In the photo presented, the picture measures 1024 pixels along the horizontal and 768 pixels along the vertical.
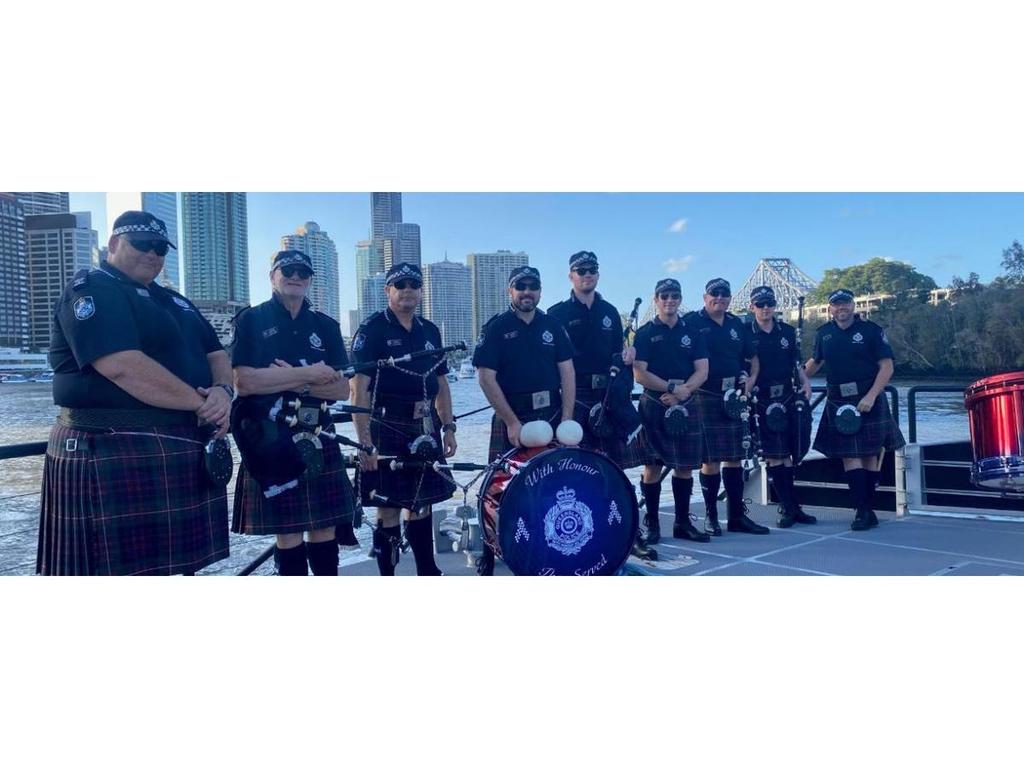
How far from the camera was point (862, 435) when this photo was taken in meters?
4.37

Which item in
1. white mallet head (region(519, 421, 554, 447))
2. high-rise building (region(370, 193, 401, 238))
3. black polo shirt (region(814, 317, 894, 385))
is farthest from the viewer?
black polo shirt (region(814, 317, 894, 385))

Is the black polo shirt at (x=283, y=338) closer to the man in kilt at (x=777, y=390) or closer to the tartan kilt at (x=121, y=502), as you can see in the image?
the tartan kilt at (x=121, y=502)

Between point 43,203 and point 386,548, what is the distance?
1.66 meters

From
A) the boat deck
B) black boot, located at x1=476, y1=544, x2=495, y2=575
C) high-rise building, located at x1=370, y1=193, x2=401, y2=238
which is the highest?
high-rise building, located at x1=370, y1=193, x2=401, y2=238

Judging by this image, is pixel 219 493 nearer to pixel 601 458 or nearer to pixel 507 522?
pixel 507 522

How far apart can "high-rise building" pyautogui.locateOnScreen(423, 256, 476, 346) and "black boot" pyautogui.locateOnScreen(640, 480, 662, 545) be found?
1200 millimetres

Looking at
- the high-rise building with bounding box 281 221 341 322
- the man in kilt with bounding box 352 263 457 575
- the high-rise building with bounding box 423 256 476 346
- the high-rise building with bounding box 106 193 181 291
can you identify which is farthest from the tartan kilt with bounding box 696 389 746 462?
the high-rise building with bounding box 106 193 181 291

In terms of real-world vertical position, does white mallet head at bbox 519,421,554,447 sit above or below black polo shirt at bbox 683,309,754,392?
below

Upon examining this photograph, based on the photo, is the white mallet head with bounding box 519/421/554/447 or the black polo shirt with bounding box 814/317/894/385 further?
the black polo shirt with bounding box 814/317/894/385

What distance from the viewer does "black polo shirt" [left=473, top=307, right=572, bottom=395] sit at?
3.33 metres

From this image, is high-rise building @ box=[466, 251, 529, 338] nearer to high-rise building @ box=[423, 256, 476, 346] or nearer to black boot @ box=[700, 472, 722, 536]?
high-rise building @ box=[423, 256, 476, 346]

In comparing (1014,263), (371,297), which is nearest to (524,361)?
(371,297)

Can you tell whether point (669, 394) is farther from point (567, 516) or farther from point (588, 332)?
point (567, 516)

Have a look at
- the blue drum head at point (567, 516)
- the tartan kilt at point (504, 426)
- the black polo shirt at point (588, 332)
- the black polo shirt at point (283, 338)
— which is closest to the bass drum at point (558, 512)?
the blue drum head at point (567, 516)
